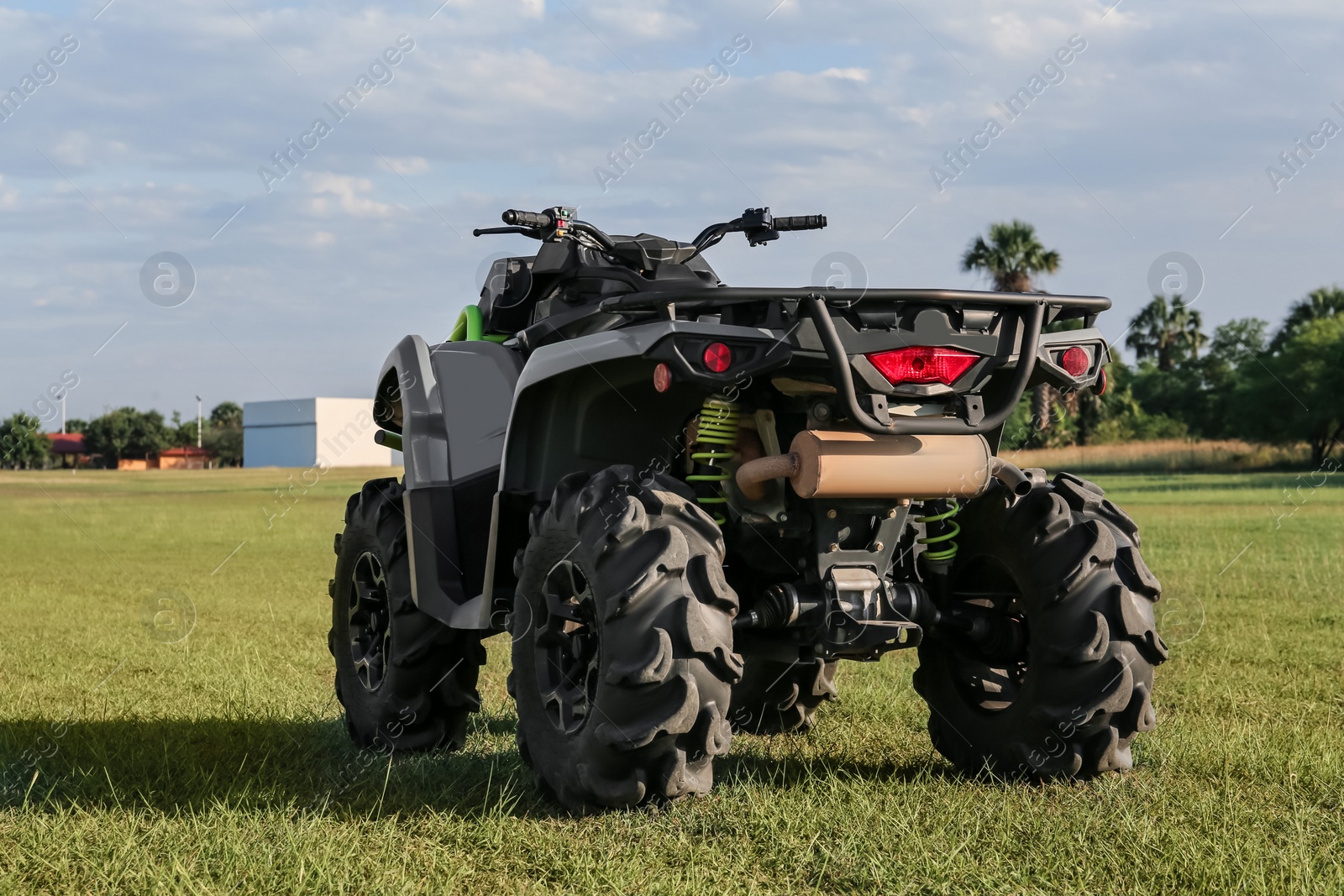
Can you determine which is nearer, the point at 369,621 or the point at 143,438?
the point at 369,621

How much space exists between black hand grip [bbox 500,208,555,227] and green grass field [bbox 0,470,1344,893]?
223cm

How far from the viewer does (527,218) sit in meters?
5.63

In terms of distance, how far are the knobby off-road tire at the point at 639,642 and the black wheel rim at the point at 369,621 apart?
1.88 metres

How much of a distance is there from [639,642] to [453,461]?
6.17 ft

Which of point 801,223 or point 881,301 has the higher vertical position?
point 801,223

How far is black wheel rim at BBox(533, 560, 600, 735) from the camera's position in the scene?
15.4 ft

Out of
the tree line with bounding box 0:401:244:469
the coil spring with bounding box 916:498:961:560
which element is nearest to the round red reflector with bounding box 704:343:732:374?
the coil spring with bounding box 916:498:961:560

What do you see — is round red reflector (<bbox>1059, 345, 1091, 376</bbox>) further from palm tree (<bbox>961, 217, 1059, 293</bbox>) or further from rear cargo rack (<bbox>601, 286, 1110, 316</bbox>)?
palm tree (<bbox>961, 217, 1059, 293</bbox>)

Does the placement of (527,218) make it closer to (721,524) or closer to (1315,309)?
(721,524)

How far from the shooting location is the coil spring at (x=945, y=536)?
16.9 ft

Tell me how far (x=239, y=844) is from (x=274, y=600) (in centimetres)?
954

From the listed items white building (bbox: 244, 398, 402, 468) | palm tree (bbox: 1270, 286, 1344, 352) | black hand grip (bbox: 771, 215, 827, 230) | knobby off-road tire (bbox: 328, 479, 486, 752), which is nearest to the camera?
knobby off-road tire (bbox: 328, 479, 486, 752)

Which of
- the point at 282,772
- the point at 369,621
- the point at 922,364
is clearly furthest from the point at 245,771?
the point at 922,364

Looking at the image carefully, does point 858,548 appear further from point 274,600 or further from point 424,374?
point 274,600
